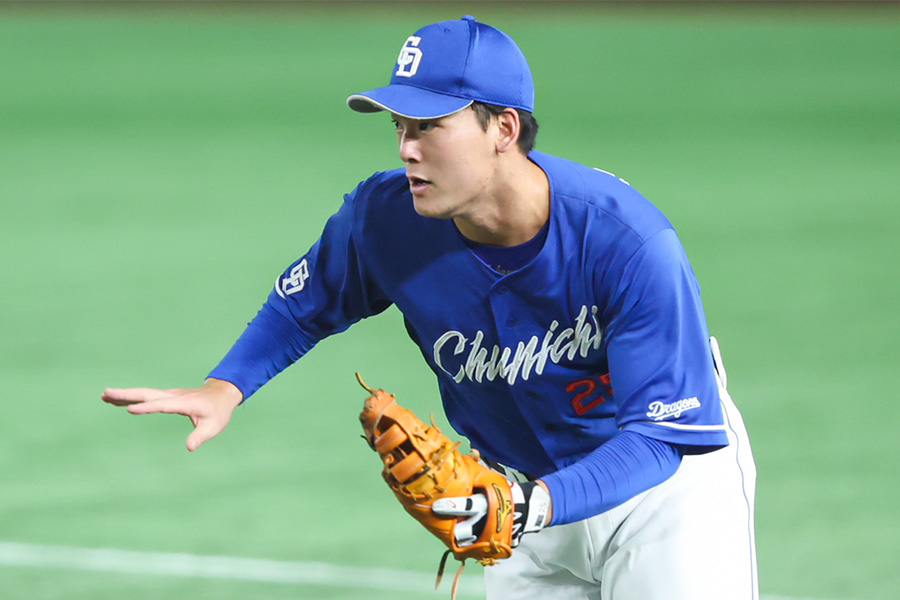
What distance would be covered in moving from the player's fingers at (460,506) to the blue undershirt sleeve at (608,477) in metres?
0.19

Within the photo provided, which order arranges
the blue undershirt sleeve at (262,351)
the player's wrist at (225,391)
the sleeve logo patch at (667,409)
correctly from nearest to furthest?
the sleeve logo patch at (667,409) < the player's wrist at (225,391) < the blue undershirt sleeve at (262,351)

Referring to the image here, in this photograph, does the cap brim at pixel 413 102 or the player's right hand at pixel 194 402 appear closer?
the cap brim at pixel 413 102

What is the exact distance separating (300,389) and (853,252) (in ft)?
16.5

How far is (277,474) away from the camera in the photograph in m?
6.96

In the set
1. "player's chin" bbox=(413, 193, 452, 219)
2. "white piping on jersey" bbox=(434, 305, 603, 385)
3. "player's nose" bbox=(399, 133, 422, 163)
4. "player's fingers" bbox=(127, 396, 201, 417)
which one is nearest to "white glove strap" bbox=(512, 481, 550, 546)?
"white piping on jersey" bbox=(434, 305, 603, 385)

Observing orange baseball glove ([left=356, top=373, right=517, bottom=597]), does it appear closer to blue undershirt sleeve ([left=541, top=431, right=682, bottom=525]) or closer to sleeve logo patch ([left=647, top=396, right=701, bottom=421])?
blue undershirt sleeve ([left=541, top=431, right=682, bottom=525])

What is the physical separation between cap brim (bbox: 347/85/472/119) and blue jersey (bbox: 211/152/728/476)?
432 mm

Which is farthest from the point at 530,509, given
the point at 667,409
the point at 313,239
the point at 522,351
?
the point at 313,239

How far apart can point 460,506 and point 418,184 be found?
3.05ft

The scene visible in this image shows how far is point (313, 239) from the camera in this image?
1117 centimetres

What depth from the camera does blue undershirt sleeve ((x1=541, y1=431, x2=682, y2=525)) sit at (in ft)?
11.0

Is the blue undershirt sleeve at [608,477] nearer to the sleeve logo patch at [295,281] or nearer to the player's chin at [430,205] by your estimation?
the player's chin at [430,205]

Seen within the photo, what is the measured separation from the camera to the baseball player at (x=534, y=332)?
3564mm

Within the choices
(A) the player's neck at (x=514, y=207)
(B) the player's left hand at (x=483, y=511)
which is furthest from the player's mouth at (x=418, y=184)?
(B) the player's left hand at (x=483, y=511)
